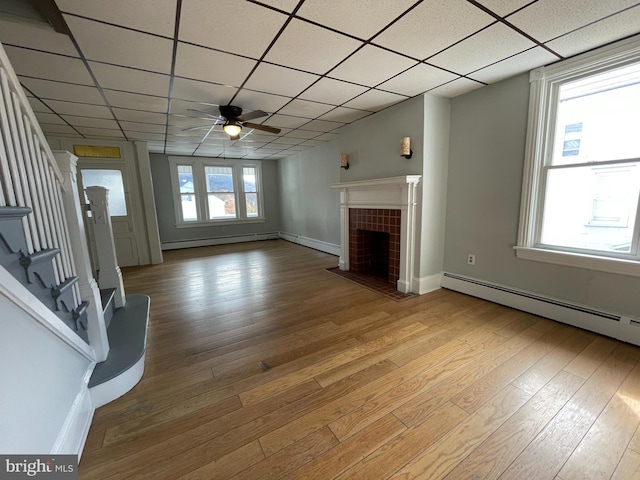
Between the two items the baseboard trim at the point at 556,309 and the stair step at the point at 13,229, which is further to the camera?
the baseboard trim at the point at 556,309

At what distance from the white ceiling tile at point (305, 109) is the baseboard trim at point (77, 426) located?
10.4ft

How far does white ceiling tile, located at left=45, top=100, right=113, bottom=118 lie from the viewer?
2.96 meters

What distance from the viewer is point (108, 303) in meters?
2.25

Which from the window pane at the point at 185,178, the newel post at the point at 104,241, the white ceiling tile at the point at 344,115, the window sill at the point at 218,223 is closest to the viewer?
the newel post at the point at 104,241

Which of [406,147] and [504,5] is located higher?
[504,5]

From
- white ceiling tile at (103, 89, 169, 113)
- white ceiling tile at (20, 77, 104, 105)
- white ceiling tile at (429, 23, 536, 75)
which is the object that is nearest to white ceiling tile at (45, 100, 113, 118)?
white ceiling tile at (20, 77, 104, 105)

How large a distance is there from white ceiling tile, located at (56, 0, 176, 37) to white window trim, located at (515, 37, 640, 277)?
3014mm

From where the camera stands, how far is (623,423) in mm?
1387

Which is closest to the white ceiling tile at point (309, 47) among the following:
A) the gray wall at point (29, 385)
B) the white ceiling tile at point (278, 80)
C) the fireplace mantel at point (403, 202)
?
the white ceiling tile at point (278, 80)

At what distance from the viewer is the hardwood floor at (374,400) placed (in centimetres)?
121

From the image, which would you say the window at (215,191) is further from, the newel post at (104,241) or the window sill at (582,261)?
the window sill at (582,261)

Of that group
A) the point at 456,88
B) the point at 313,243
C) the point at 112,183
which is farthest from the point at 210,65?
the point at 313,243

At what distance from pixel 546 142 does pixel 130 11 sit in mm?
3404

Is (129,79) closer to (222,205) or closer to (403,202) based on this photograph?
(403,202)
